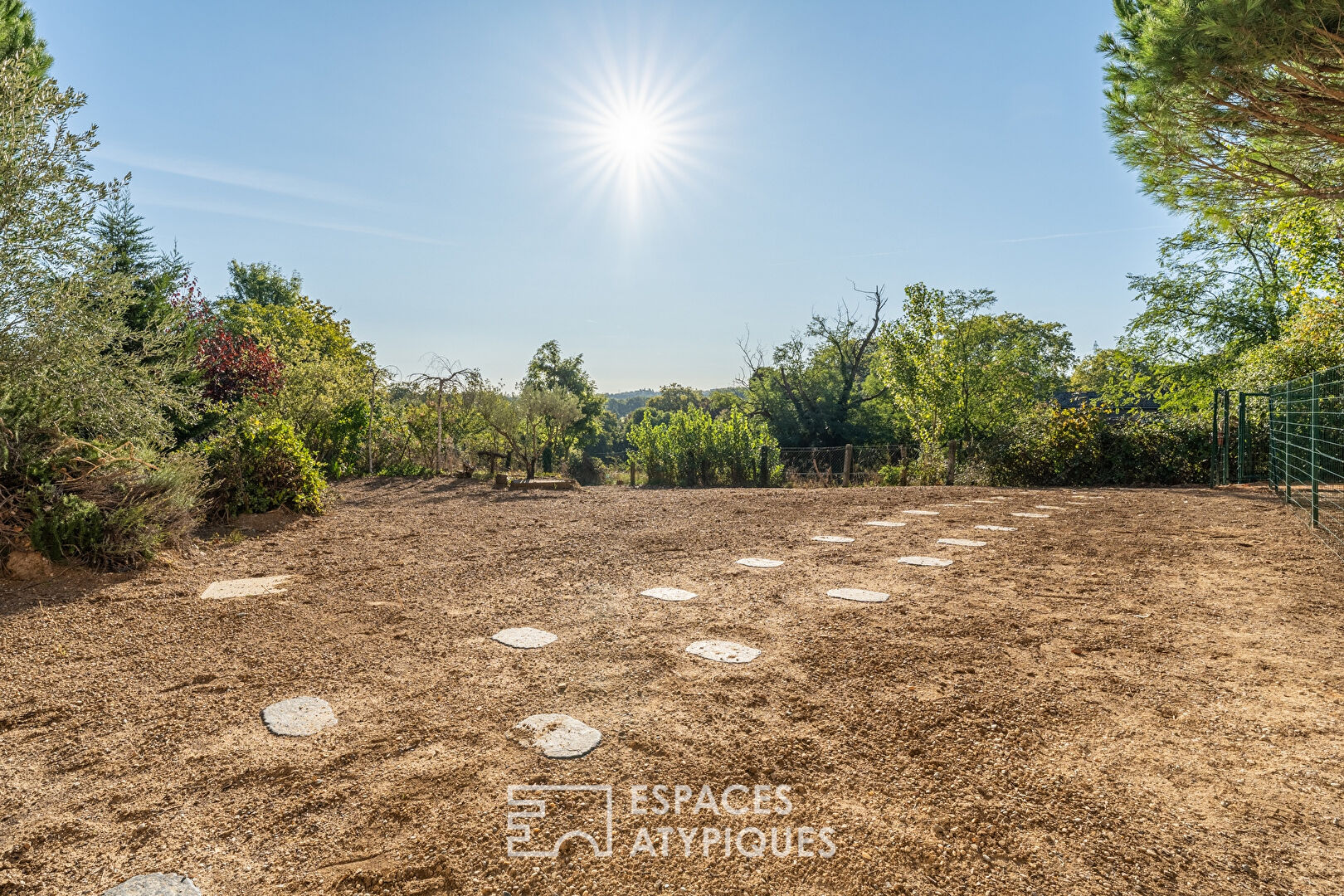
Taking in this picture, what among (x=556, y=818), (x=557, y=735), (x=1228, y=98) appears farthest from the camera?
(x=1228, y=98)

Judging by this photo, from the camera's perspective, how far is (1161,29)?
426cm

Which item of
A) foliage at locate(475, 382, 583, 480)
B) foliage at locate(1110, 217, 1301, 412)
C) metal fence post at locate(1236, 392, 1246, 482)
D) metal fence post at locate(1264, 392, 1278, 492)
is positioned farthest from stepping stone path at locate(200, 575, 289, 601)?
foliage at locate(1110, 217, 1301, 412)

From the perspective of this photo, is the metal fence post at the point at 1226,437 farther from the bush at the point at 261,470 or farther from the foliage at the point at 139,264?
the foliage at the point at 139,264

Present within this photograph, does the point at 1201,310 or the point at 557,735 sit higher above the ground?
the point at 1201,310

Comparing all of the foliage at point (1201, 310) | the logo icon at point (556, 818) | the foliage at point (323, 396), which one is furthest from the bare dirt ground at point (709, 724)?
the foliage at point (1201, 310)

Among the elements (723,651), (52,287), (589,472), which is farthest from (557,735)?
(589,472)

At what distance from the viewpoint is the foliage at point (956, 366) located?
561 inches

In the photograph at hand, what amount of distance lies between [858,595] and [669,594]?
1.00m

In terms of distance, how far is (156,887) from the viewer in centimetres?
115

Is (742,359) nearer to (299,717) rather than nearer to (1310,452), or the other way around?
(1310,452)

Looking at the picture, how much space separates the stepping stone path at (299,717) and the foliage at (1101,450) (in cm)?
1009

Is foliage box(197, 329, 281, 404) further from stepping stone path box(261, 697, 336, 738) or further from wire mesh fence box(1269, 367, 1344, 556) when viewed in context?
wire mesh fence box(1269, 367, 1344, 556)

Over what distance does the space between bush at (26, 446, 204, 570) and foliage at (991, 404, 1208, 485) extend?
34.0 ft

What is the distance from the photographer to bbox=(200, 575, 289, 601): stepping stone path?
3.20 meters
